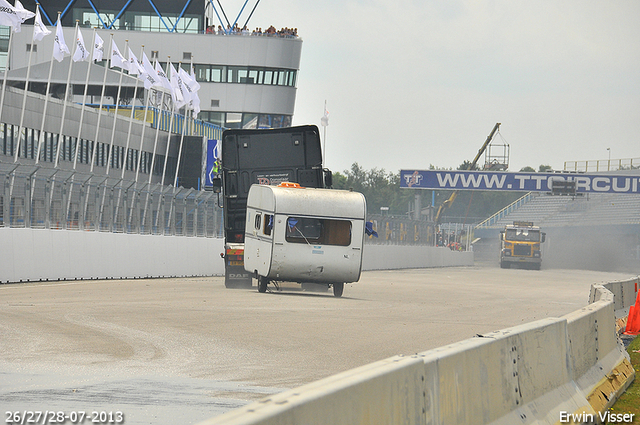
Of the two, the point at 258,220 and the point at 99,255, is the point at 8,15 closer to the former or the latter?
the point at 99,255

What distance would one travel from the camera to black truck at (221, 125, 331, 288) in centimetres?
2236

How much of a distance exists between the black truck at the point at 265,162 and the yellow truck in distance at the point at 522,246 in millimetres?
40558

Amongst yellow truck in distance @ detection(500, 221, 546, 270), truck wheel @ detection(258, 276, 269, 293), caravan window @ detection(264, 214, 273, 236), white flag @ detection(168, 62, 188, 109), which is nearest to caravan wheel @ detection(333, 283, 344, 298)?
truck wheel @ detection(258, 276, 269, 293)

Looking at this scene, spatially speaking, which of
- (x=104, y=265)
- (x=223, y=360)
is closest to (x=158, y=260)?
(x=104, y=265)

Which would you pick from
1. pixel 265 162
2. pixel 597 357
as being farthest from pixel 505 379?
pixel 265 162

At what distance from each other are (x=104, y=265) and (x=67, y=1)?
61.4 m

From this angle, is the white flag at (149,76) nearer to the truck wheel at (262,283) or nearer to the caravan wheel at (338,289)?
the truck wheel at (262,283)

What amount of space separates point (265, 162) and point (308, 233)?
9.96 feet

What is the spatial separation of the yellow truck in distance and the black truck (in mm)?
40558

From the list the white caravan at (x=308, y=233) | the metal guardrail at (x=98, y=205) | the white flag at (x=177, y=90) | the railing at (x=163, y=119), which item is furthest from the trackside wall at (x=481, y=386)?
the railing at (x=163, y=119)

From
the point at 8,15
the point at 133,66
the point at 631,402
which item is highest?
the point at 133,66

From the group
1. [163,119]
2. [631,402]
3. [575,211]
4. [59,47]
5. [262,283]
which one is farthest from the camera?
[575,211]

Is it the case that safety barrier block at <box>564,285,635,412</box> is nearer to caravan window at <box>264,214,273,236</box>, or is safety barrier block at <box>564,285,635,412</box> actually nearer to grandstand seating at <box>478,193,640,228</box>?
caravan window at <box>264,214,273,236</box>

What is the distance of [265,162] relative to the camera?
22.7 metres
